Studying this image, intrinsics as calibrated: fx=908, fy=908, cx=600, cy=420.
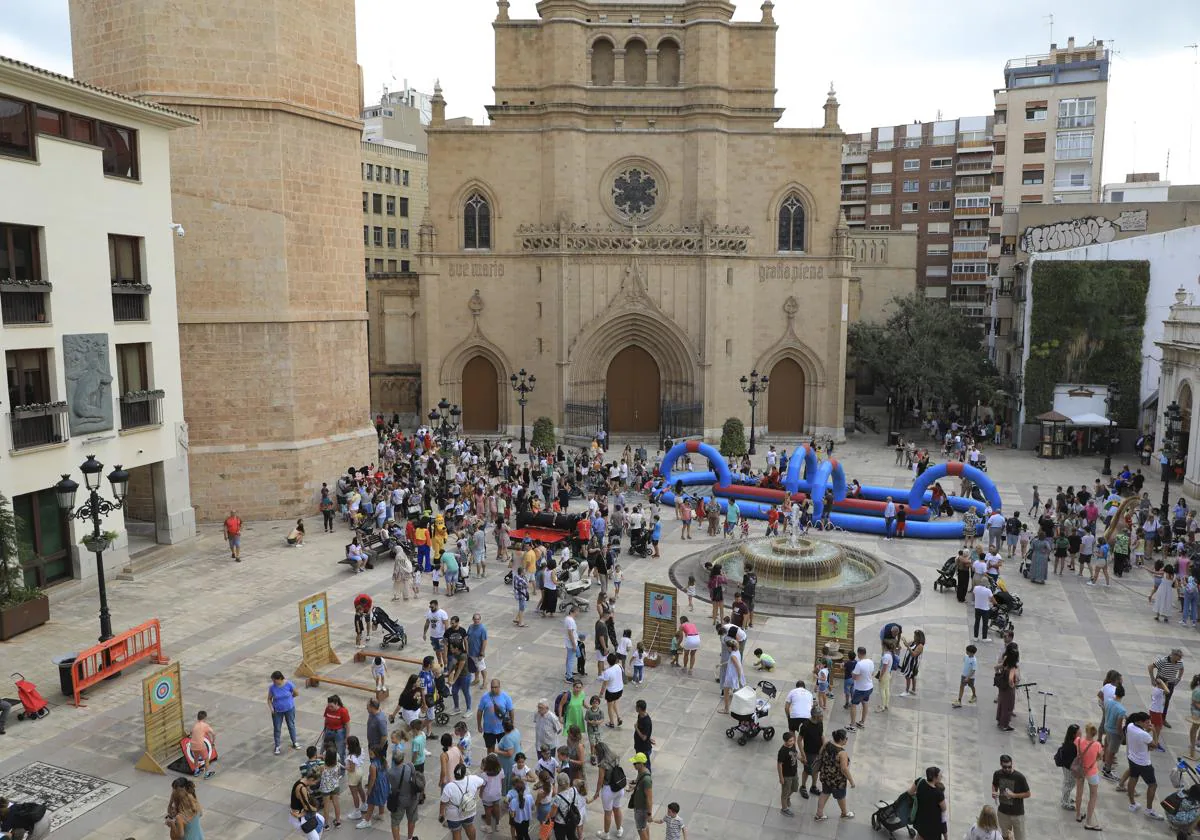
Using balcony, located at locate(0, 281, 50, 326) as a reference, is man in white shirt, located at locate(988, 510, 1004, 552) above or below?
below

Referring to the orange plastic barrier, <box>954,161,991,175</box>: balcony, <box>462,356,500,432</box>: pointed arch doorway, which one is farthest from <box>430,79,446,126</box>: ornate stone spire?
<box>954,161,991,175</box>: balcony

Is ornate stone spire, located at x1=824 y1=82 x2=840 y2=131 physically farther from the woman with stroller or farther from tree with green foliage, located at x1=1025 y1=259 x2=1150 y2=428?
the woman with stroller

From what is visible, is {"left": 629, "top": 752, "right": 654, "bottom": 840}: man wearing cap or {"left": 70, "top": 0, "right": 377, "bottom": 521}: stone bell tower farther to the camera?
{"left": 70, "top": 0, "right": 377, "bottom": 521}: stone bell tower

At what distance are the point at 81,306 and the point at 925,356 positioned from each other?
32.8 metres

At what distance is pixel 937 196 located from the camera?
67.9m

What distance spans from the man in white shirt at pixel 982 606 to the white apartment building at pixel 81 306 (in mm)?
18463

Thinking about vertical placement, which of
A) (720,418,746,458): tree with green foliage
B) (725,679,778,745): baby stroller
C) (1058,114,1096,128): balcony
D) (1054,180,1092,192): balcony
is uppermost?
(1058,114,1096,128): balcony

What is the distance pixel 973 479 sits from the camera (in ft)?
81.4

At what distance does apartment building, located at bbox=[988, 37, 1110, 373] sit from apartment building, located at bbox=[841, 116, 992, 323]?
9.19 metres

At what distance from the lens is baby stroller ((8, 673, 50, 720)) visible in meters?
13.8

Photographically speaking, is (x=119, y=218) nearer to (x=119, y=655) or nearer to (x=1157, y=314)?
(x=119, y=655)

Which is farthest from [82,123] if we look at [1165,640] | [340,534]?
[1165,640]

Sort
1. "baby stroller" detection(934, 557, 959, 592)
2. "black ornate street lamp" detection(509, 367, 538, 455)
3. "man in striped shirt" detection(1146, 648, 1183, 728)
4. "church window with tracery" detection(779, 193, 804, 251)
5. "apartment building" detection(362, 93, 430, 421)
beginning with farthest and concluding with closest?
"apartment building" detection(362, 93, 430, 421) → "church window with tracery" detection(779, 193, 804, 251) → "black ornate street lamp" detection(509, 367, 538, 455) → "baby stroller" detection(934, 557, 959, 592) → "man in striped shirt" detection(1146, 648, 1183, 728)

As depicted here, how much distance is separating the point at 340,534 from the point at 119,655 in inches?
397
